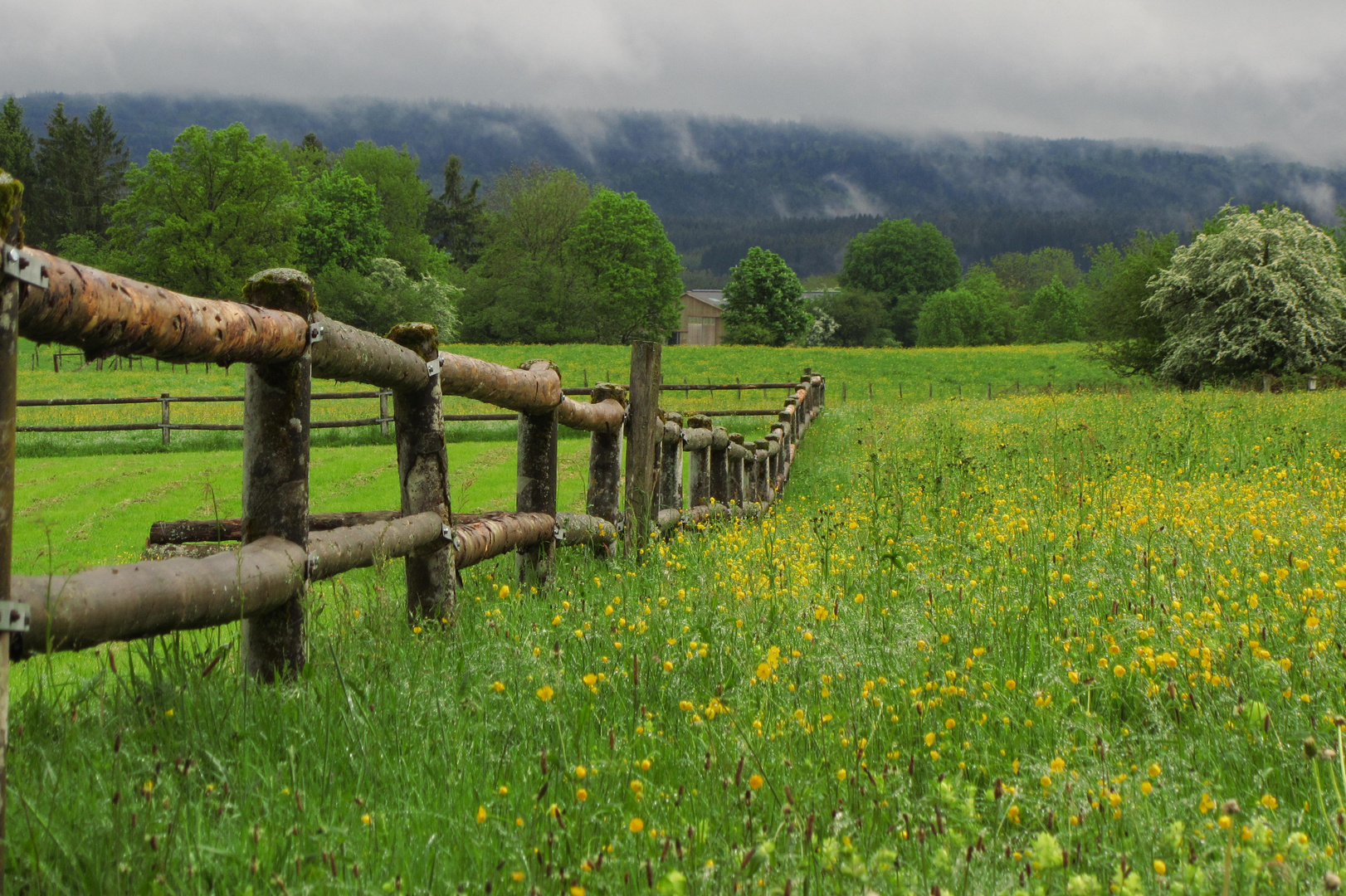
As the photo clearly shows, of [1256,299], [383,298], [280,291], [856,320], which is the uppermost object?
[856,320]

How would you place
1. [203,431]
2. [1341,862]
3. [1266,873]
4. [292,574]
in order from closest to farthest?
[1266,873] → [1341,862] → [292,574] → [203,431]

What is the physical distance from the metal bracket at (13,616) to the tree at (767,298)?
87.6 m

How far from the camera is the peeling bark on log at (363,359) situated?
118 inches

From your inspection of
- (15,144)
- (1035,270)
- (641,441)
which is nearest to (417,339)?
(641,441)

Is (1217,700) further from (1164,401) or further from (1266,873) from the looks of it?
(1164,401)

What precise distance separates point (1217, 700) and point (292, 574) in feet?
9.21

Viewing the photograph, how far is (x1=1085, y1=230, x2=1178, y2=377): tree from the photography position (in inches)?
1511

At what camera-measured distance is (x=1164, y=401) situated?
18953 mm

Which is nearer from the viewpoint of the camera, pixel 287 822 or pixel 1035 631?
pixel 287 822

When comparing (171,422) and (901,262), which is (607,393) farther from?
(901,262)

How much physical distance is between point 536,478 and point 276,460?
7.38 ft

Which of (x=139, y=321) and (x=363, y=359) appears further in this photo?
(x=363, y=359)

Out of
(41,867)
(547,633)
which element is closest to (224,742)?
(41,867)

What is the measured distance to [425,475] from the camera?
3.70 metres
